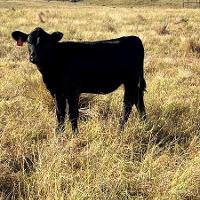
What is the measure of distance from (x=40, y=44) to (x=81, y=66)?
0.67 m

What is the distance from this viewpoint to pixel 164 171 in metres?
4.57

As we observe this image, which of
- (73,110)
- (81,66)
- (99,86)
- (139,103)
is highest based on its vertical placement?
(81,66)

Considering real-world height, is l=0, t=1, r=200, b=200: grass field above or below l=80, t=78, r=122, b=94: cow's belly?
below

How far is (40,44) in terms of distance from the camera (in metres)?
5.84

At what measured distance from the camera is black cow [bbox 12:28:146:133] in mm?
5980

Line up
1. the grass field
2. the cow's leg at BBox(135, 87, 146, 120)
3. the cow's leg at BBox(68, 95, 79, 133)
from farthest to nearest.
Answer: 1. the cow's leg at BBox(135, 87, 146, 120)
2. the cow's leg at BBox(68, 95, 79, 133)
3. the grass field

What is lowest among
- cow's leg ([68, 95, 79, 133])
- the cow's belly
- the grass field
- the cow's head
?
the grass field

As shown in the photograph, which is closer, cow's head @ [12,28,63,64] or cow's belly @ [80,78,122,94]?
cow's head @ [12,28,63,64]

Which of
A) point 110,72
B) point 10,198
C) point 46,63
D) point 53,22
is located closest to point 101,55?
point 110,72

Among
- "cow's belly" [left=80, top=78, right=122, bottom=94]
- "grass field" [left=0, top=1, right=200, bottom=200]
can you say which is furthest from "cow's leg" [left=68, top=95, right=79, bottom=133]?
"cow's belly" [left=80, top=78, right=122, bottom=94]

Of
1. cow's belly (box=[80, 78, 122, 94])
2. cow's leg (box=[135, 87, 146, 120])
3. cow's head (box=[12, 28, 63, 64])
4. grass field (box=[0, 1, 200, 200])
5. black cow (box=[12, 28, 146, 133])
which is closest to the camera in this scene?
grass field (box=[0, 1, 200, 200])

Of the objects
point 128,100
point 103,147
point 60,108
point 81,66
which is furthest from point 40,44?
point 103,147

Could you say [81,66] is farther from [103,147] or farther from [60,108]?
[103,147]

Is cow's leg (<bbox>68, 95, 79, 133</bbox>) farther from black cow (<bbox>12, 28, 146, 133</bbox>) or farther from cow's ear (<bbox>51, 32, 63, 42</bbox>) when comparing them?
cow's ear (<bbox>51, 32, 63, 42</bbox>)
